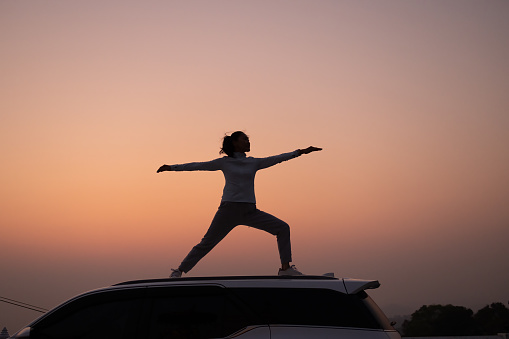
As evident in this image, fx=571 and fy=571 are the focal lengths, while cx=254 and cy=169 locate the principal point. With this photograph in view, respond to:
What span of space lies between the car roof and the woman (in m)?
2.74

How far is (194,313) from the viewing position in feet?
18.0

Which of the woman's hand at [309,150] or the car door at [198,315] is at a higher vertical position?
the woman's hand at [309,150]

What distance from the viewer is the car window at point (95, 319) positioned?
18.1 feet

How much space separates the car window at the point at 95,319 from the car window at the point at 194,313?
212 mm

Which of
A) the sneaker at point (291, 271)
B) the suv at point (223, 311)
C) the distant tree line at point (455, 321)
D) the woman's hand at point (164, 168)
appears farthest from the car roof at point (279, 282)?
the distant tree line at point (455, 321)

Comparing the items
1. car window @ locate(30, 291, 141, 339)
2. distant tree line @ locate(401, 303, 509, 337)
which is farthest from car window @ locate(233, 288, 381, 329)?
distant tree line @ locate(401, 303, 509, 337)

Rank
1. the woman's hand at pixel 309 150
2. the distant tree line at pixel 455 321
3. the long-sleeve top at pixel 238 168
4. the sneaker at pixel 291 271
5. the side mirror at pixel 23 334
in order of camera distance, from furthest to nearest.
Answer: the distant tree line at pixel 455 321 → the woman's hand at pixel 309 150 → the long-sleeve top at pixel 238 168 → the sneaker at pixel 291 271 → the side mirror at pixel 23 334

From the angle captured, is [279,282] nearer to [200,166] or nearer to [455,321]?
[200,166]

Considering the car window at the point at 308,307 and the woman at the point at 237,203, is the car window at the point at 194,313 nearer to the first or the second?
the car window at the point at 308,307

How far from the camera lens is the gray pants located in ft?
28.1

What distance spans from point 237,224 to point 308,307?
3555 millimetres

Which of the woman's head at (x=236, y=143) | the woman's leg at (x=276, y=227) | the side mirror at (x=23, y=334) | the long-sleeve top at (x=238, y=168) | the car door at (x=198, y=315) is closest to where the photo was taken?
the car door at (x=198, y=315)

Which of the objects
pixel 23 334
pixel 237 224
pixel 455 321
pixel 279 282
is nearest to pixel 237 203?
pixel 237 224

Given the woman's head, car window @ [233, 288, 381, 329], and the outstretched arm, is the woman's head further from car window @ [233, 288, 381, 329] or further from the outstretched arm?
car window @ [233, 288, 381, 329]
